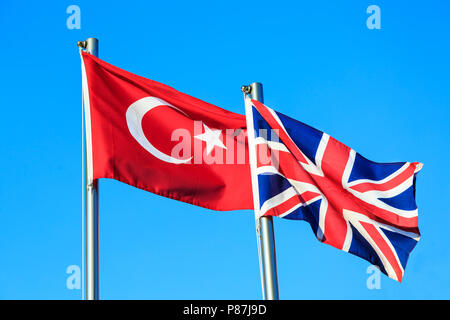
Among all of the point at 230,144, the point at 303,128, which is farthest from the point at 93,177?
the point at 303,128

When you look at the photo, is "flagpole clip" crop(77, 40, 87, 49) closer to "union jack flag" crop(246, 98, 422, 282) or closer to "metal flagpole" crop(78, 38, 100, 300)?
"metal flagpole" crop(78, 38, 100, 300)

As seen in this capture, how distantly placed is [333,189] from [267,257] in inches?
80.7

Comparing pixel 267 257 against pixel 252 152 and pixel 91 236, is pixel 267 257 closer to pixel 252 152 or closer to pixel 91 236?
pixel 252 152

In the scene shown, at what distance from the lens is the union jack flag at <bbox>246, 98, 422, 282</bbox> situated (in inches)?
472

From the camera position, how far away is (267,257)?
1118 cm

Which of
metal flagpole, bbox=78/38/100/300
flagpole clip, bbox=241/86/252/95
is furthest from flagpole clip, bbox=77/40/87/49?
flagpole clip, bbox=241/86/252/95

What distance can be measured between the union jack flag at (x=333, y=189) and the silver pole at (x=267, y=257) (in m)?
0.19

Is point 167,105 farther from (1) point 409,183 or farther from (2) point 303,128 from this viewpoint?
(1) point 409,183

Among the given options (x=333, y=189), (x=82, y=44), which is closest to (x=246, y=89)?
(x=333, y=189)

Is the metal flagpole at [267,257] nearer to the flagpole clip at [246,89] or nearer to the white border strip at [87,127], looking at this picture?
the flagpole clip at [246,89]

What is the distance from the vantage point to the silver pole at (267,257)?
10.9 m

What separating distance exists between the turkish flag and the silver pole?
81 centimetres

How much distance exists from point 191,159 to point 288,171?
1596mm
